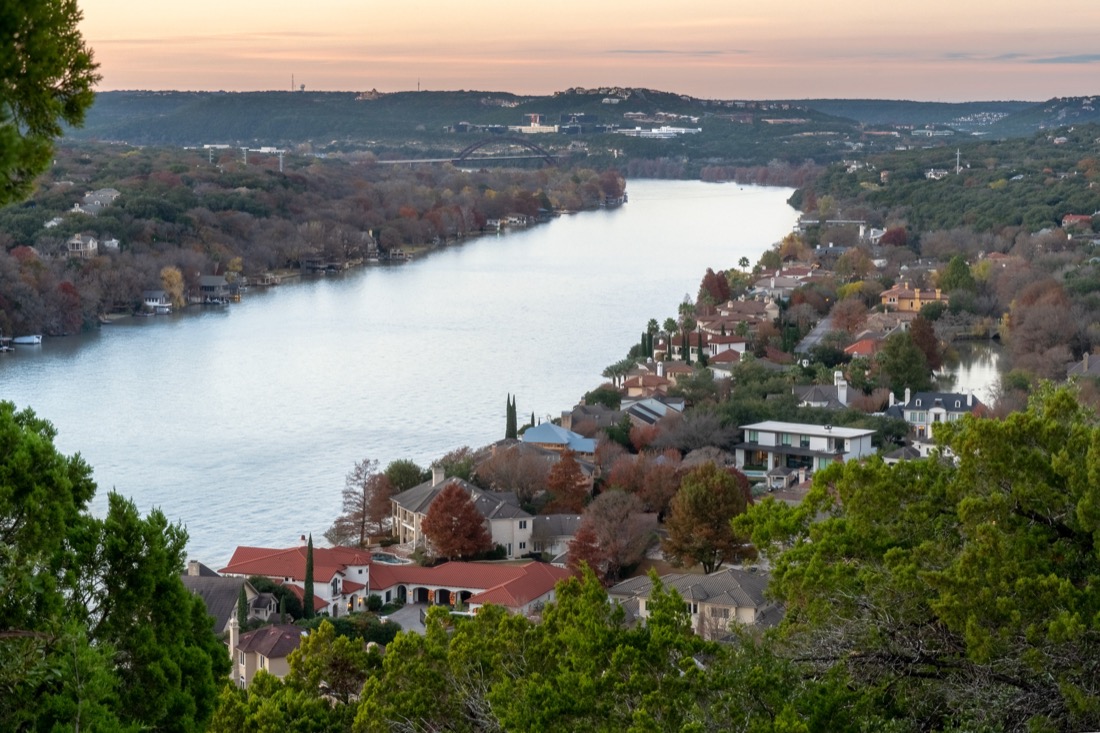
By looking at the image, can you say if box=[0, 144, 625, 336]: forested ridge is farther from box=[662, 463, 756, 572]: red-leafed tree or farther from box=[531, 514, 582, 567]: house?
box=[662, 463, 756, 572]: red-leafed tree

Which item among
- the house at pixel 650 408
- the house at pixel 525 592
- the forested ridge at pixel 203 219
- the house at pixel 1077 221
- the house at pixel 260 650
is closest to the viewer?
the house at pixel 260 650

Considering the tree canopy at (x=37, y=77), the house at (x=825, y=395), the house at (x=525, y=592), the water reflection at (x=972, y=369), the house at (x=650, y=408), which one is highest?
the tree canopy at (x=37, y=77)

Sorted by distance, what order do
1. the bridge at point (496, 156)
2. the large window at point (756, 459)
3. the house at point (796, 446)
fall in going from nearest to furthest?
the house at point (796, 446) < the large window at point (756, 459) < the bridge at point (496, 156)

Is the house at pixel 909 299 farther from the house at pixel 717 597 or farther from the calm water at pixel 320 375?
the house at pixel 717 597

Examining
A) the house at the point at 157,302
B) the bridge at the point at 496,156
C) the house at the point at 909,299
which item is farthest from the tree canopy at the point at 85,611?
the bridge at the point at 496,156

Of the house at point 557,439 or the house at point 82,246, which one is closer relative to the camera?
the house at point 557,439

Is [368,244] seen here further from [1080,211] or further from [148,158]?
[1080,211]

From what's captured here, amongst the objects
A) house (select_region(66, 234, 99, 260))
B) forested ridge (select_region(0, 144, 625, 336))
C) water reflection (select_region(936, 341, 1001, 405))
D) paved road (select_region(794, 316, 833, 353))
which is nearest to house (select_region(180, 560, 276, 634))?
water reflection (select_region(936, 341, 1001, 405))
